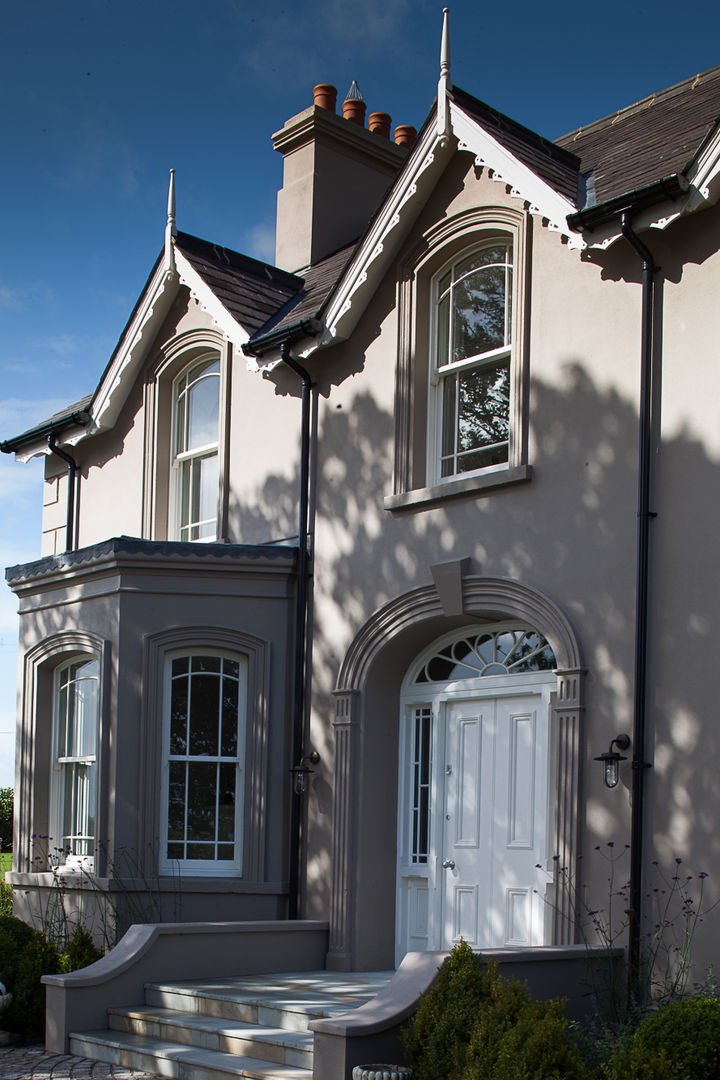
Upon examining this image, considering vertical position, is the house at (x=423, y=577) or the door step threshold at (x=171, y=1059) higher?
the house at (x=423, y=577)

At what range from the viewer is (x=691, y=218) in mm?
9352

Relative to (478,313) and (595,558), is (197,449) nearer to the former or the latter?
(478,313)

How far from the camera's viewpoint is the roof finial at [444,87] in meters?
10.9

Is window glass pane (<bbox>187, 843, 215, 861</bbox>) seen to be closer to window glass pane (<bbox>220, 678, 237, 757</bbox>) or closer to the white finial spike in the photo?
window glass pane (<bbox>220, 678, 237, 757</bbox>)

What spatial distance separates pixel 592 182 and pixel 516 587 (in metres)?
3.69

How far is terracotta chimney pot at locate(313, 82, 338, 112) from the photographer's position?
53.3 feet

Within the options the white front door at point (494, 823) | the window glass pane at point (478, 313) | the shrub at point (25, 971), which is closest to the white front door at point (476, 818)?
the white front door at point (494, 823)

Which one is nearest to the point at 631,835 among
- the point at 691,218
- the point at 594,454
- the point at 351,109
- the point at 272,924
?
the point at 594,454

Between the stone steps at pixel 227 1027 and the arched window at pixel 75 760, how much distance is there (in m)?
2.76

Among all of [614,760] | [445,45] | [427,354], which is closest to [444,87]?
[445,45]

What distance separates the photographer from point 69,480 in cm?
1628

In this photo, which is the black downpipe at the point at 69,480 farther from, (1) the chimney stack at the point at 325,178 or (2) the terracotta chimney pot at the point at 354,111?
(2) the terracotta chimney pot at the point at 354,111

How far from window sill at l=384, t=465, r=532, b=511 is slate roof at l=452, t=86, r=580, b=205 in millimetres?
2291

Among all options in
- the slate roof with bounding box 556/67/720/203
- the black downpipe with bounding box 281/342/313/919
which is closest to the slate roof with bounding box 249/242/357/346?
the black downpipe with bounding box 281/342/313/919
